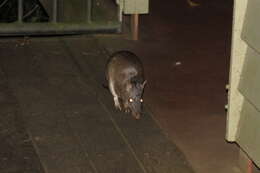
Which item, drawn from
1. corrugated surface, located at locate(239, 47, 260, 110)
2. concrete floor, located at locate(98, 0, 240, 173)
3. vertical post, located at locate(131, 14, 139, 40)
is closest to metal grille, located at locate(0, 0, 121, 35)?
vertical post, located at locate(131, 14, 139, 40)

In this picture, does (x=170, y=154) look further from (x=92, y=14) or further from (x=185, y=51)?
(x=92, y=14)

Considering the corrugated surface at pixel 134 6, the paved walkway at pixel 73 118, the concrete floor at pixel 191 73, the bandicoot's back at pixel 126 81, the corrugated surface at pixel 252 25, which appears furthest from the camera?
the corrugated surface at pixel 134 6

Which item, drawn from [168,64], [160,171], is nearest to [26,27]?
[168,64]

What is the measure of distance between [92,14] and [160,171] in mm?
3944

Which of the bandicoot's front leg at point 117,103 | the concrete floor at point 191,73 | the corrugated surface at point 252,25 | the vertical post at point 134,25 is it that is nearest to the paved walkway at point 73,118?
the bandicoot's front leg at point 117,103

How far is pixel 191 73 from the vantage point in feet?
26.0

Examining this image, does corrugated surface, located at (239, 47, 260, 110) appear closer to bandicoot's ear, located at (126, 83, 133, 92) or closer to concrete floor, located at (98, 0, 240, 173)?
concrete floor, located at (98, 0, 240, 173)

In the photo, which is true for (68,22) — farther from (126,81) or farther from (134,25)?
(126,81)

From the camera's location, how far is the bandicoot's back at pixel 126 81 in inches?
264

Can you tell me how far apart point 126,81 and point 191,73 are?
4.39 feet

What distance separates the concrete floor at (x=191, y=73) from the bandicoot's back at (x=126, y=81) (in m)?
0.31

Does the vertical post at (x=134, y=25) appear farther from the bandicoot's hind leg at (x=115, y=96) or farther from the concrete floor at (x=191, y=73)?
the bandicoot's hind leg at (x=115, y=96)

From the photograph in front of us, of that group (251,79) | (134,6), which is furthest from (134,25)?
(251,79)

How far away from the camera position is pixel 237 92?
18.5 ft
